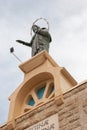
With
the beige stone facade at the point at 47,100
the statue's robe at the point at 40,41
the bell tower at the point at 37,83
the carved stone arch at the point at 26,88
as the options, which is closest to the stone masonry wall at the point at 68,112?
the beige stone facade at the point at 47,100

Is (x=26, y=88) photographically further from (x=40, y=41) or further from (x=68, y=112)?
(x=68, y=112)

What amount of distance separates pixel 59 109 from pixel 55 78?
48.1 inches

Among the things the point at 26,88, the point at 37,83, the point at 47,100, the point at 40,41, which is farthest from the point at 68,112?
the point at 40,41

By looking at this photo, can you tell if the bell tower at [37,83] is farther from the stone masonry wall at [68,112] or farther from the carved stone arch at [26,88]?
the stone masonry wall at [68,112]

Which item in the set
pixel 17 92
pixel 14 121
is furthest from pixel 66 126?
pixel 17 92

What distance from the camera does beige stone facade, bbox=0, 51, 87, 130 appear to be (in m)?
9.40

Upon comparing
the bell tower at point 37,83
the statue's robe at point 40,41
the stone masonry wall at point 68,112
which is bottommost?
the stone masonry wall at point 68,112

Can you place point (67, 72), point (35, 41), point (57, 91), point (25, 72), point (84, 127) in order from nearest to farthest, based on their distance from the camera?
1. point (84, 127)
2. point (57, 91)
3. point (67, 72)
4. point (25, 72)
5. point (35, 41)

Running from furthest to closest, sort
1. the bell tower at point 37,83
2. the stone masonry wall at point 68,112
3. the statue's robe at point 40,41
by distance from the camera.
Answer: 1. the statue's robe at point 40,41
2. the bell tower at point 37,83
3. the stone masonry wall at point 68,112

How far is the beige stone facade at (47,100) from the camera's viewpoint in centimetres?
940

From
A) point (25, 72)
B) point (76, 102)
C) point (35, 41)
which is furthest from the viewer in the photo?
point (35, 41)

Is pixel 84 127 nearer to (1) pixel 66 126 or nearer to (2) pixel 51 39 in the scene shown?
(1) pixel 66 126

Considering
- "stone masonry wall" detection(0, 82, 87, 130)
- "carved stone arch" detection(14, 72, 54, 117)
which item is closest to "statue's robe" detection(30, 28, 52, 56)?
"carved stone arch" detection(14, 72, 54, 117)

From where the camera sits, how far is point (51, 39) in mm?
13359
